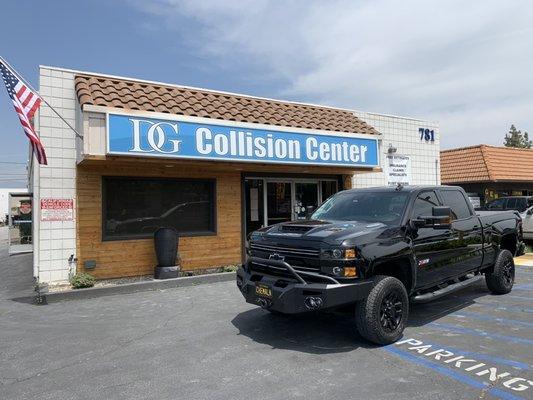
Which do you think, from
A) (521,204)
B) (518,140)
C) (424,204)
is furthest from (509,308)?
(518,140)

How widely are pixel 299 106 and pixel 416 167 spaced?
5.13m

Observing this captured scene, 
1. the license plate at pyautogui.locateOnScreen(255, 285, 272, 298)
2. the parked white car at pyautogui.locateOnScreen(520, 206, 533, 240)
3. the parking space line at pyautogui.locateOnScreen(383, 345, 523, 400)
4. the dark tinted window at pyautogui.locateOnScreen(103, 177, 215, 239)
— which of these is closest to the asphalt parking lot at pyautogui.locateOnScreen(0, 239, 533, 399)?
the parking space line at pyautogui.locateOnScreen(383, 345, 523, 400)

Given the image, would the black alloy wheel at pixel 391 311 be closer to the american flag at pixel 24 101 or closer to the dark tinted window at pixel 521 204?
the american flag at pixel 24 101

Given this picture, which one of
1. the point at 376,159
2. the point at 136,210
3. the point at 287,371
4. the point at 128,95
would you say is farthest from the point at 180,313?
the point at 376,159

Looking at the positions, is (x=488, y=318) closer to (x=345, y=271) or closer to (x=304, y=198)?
(x=345, y=271)

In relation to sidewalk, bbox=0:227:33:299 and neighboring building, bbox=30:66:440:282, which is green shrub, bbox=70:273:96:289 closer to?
neighboring building, bbox=30:66:440:282

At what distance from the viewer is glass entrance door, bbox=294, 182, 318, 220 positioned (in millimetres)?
13312

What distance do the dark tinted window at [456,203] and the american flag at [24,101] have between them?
7.51 meters

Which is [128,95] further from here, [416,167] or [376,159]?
[416,167]

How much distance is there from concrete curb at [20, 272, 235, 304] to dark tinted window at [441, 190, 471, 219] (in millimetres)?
5266

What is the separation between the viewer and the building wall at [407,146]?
14.8m

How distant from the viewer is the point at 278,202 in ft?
42.9

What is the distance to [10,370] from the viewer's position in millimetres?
4949

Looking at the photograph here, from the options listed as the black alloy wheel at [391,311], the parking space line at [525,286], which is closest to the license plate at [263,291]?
the black alloy wheel at [391,311]
